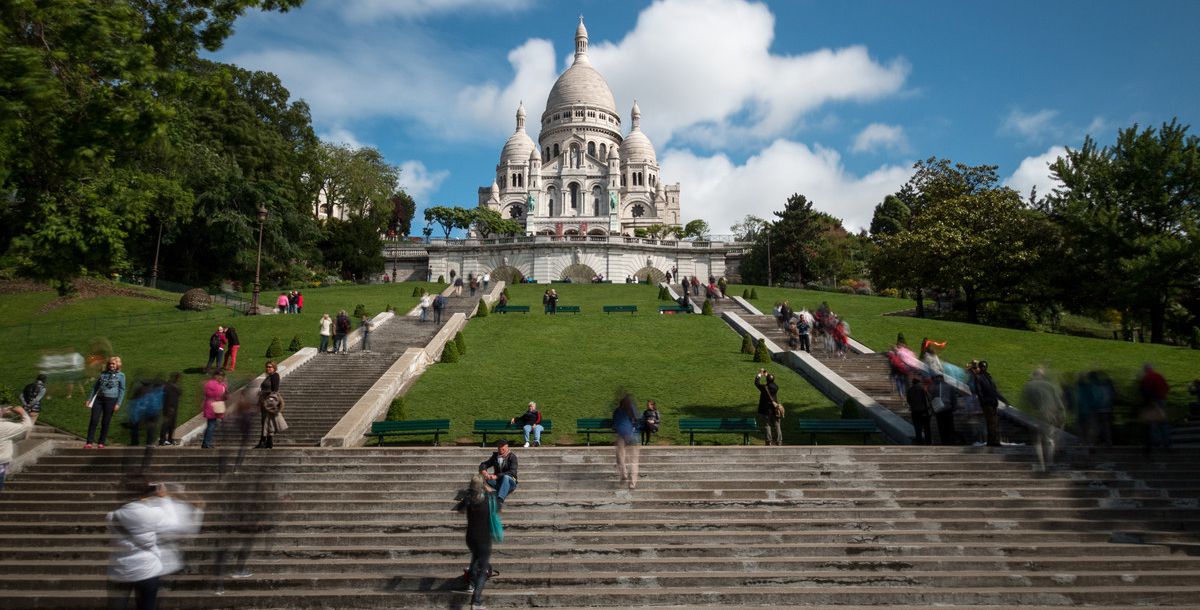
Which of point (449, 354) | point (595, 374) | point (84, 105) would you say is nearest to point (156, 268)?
point (449, 354)

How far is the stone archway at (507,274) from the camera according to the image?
2090 inches

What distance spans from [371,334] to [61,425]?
10.2m

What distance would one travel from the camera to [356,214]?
5694cm

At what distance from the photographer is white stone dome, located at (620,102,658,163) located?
109 meters

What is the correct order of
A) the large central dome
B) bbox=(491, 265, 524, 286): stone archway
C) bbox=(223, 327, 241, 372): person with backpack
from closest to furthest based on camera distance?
bbox=(223, 327, 241, 372): person with backpack
bbox=(491, 265, 524, 286): stone archway
the large central dome

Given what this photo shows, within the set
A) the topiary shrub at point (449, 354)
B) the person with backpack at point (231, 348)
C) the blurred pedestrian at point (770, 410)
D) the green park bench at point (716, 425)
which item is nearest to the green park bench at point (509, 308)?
the topiary shrub at point (449, 354)

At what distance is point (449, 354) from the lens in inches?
816

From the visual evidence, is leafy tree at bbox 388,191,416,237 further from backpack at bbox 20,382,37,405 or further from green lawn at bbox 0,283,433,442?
backpack at bbox 20,382,37,405

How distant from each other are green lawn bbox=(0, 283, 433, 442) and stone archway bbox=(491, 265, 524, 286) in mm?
16749

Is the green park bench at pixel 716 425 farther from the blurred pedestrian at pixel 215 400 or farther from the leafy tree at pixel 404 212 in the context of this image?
the leafy tree at pixel 404 212

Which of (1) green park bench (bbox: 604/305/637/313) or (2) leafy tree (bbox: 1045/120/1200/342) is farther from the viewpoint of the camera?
(1) green park bench (bbox: 604/305/637/313)

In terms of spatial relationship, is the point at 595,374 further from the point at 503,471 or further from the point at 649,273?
the point at 649,273

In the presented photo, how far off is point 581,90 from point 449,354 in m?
98.3


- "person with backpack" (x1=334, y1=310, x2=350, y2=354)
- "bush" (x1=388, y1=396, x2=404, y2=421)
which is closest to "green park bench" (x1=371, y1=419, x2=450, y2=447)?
"bush" (x1=388, y1=396, x2=404, y2=421)
